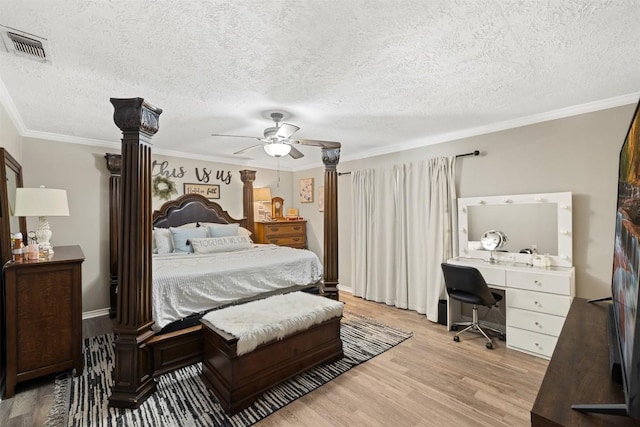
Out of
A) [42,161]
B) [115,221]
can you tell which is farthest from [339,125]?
[42,161]

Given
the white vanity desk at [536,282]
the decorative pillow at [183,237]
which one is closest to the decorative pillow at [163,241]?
the decorative pillow at [183,237]

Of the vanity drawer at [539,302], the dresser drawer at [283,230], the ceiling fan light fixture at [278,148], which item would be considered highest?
the ceiling fan light fixture at [278,148]

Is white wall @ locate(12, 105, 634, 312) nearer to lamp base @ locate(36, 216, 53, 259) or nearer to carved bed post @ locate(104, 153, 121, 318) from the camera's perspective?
carved bed post @ locate(104, 153, 121, 318)

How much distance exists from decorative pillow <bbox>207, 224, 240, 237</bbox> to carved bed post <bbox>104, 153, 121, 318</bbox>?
4.15ft

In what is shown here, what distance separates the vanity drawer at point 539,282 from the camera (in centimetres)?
272

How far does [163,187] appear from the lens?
462 cm

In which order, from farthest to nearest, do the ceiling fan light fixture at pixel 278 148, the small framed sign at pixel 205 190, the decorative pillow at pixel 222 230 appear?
1. the small framed sign at pixel 205 190
2. the decorative pillow at pixel 222 230
3. the ceiling fan light fixture at pixel 278 148

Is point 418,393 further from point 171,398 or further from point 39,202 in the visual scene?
point 39,202

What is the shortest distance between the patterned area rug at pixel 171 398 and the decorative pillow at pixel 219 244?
148cm

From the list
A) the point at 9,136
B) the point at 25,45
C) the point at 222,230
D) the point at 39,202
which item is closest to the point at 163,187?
the point at 222,230

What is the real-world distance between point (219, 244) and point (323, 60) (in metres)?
3.05

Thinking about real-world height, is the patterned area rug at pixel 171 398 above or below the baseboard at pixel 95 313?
below

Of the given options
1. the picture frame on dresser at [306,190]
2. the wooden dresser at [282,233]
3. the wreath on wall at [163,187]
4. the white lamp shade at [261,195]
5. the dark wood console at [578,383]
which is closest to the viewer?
the dark wood console at [578,383]

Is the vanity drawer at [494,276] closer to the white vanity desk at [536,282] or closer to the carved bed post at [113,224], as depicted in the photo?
the white vanity desk at [536,282]
